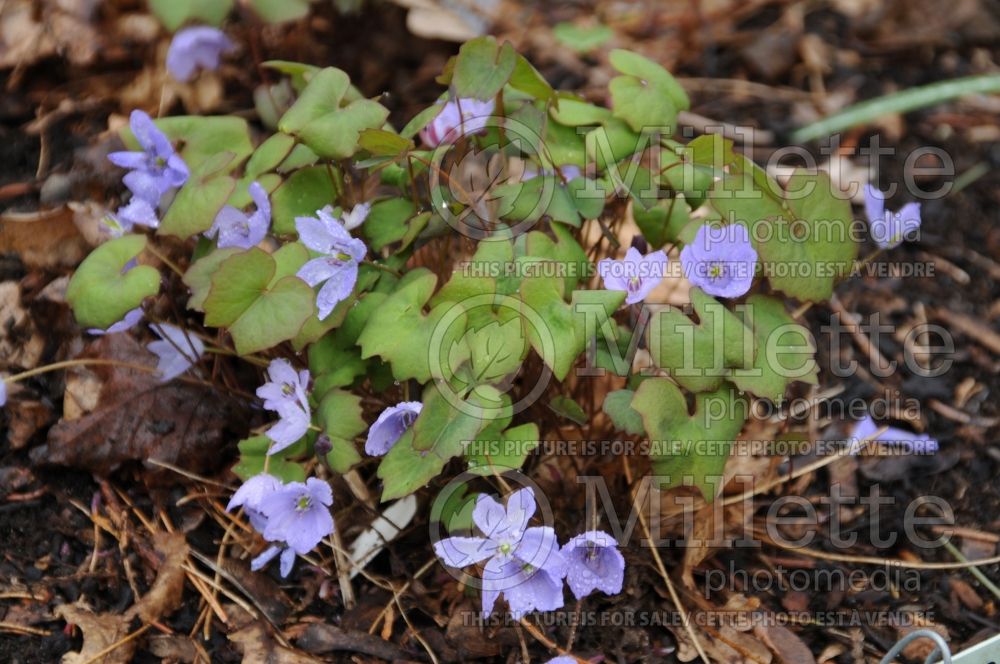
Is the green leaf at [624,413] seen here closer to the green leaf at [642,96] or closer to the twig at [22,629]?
the green leaf at [642,96]

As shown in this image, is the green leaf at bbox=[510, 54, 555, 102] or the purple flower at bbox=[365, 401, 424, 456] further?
the green leaf at bbox=[510, 54, 555, 102]

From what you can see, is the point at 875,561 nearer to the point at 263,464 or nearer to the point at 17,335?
the point at 263,464

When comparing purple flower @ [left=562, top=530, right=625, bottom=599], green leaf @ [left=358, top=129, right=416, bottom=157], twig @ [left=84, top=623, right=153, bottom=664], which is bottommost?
twig @ [left=84, top=623, right=153, bottom=664]

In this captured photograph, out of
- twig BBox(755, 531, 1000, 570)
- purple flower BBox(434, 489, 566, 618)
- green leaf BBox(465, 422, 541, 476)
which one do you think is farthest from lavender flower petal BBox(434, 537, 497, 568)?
twig BBox(755, 531, 1000, 570)

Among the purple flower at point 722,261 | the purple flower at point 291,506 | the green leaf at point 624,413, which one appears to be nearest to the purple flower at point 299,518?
the purple flower at point 291,506

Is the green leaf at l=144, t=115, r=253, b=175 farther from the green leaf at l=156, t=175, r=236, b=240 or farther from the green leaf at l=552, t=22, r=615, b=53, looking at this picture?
the green leaf at l=552, t=22, r=615, b=53

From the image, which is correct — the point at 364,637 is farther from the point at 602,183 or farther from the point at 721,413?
the point at 602,183

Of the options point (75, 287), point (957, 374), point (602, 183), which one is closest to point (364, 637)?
point (75, 287)
